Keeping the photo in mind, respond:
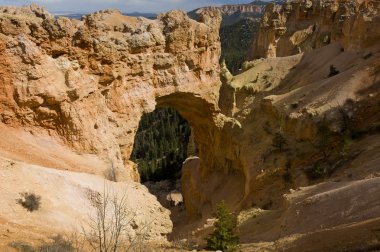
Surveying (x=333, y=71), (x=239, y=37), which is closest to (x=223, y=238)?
(x=333, y=71)

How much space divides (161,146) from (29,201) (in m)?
63.7

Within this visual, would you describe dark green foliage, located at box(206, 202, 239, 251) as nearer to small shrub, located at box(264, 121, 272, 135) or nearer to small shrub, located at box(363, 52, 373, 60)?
small shrub, located at box(264, 121, 272, 135)

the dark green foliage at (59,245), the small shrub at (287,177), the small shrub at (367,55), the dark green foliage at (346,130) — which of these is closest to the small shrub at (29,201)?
the dark green foliage at (59,245)

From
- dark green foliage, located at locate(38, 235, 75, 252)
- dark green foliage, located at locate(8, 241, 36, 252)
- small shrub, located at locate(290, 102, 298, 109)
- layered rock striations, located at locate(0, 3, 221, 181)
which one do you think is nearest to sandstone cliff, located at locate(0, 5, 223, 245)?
layered rock striations, located at locate(0, 3, 221, 181)

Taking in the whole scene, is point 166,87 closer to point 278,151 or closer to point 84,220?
point 278,151

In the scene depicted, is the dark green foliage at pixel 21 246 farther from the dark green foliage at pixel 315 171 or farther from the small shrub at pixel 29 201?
the dark green foliage at pixel 315 171

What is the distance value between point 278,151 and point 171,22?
11942mm

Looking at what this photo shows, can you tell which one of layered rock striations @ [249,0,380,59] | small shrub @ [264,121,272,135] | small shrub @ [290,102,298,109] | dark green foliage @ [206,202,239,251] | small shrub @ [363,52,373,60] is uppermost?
layered rock striations @ [249,0,380,59]

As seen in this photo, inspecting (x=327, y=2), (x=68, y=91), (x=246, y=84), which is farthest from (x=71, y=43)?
(x=327, y=2)

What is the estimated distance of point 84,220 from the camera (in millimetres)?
15922

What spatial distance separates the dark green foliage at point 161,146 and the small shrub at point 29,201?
164 ft

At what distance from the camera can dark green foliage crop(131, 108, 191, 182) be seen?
2623 inches

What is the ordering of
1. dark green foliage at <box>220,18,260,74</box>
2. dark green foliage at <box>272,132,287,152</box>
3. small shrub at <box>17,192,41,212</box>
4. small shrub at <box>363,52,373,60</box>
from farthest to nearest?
dark green foliage at <box>220,18,260,74</box>, small shrub at <box>363,52,373,60</box>, dark green foliage at <box>272,132,287,152</box>, small shrub at <box>17,192,41,212</box>

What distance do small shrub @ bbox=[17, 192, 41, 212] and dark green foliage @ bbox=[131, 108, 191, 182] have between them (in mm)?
49921
